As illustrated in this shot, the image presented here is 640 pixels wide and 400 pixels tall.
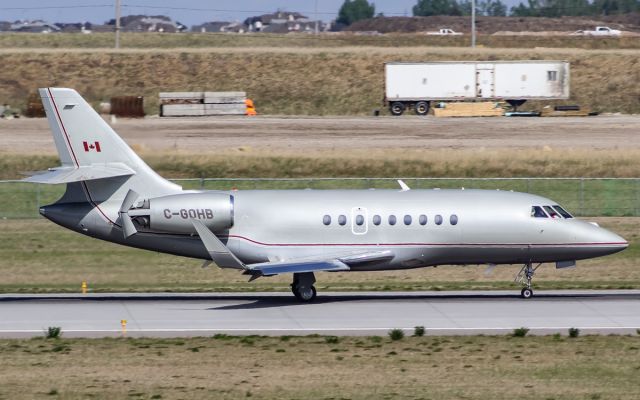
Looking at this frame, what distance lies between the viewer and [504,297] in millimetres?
37219

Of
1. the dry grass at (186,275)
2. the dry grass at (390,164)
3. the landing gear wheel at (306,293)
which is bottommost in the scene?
the dry grass at (186,275)

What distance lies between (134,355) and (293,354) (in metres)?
3.68

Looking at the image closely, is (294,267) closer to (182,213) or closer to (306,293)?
(306,293)

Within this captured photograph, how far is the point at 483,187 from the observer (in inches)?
2272

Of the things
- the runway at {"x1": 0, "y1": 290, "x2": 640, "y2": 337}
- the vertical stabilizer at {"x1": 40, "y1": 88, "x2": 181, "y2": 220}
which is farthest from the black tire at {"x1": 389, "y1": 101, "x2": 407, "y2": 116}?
the vertical stabilizer at {"x1": 40, "y1": 88, "x2": 181, "y2": 220}

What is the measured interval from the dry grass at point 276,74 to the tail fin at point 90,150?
201 feet

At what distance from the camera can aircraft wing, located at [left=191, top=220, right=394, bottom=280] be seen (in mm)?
33812

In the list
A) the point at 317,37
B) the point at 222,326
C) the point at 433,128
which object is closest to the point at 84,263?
the point at 222,326

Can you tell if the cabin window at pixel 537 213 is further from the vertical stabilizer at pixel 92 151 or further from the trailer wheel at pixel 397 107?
the trailer wheel at pixel 397 107

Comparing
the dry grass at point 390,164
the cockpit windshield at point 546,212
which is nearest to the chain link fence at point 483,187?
the dry grass at point 390,164

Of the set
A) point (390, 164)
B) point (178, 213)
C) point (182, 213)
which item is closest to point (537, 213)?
point (182, 213)

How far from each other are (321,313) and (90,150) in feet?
28.9

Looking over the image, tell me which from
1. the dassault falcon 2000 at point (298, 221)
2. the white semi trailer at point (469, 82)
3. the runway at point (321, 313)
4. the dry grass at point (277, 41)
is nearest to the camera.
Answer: the runway at point (321, 313)

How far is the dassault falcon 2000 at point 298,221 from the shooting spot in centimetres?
3578
